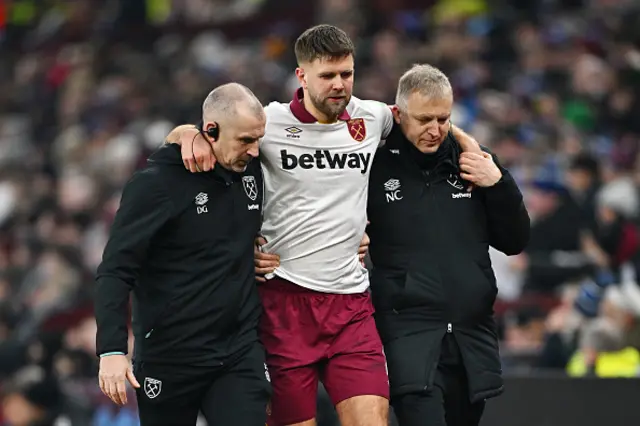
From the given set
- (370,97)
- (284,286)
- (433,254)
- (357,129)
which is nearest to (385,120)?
(357,129)

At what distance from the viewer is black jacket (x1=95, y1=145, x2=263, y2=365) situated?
6.48 metres

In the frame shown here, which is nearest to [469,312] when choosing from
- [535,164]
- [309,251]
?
[309,251]

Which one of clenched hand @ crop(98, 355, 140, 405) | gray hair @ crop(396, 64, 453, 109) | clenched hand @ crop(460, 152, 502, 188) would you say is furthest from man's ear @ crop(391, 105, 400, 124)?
clenched hand @ crop(98, 355, 140, 405)

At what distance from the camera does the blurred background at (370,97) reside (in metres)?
10.5

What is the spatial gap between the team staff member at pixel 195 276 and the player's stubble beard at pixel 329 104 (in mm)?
324

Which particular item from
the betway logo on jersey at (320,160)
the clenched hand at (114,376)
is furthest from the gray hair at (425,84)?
the clenched hand at (114,376)

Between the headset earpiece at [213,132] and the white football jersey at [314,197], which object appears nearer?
the headset earpiece at [213,132]

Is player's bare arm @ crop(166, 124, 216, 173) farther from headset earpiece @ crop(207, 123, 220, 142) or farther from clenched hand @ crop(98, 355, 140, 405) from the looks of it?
clenched hand @ crop(98, 355, 140, 405)

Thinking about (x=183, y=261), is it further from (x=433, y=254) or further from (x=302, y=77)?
(x=433, y=254)

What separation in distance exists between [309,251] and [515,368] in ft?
13.3

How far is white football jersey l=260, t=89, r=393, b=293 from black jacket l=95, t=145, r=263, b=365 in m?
0.19

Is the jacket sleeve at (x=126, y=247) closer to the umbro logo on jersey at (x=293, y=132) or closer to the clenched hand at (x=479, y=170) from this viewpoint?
the umbro logo on jersey at (x=293, y=132)

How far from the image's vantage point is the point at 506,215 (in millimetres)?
6988

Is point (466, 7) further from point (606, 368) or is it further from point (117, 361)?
point (117, 361)
